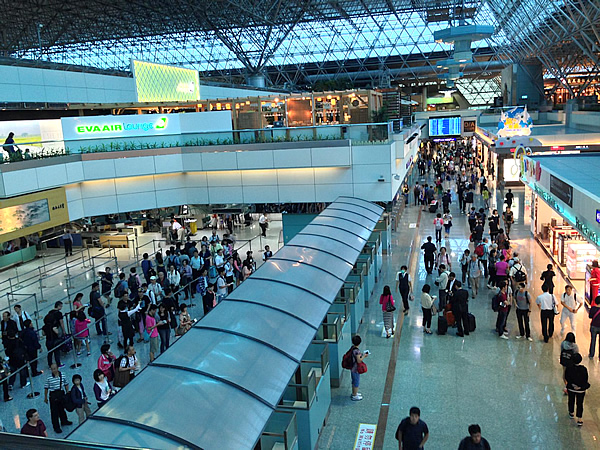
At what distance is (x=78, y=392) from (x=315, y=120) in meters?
23.2

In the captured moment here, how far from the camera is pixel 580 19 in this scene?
32344 mm

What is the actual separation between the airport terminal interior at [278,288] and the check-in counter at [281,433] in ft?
0.11

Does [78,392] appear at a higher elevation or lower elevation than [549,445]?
higher

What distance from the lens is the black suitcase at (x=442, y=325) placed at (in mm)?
11875

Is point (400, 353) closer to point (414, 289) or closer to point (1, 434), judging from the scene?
point (414, 289)

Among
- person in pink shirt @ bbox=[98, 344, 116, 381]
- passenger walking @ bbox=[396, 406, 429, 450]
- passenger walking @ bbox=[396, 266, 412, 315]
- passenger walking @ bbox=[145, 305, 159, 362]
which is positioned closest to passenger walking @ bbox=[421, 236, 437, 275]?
passenger walking @ bbox=[396, 266, 412, 315]

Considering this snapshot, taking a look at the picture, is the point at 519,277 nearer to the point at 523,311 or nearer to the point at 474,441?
the point at 523,311

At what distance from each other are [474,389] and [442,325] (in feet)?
8.68

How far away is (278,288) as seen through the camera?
30.2ft

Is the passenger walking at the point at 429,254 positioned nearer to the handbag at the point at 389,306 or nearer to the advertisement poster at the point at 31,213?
the handbag at the point at 389,306

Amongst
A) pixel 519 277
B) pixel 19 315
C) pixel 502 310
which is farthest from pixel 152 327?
pixel 519 277

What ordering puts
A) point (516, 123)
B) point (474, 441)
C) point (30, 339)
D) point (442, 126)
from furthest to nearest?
point (442, 126) → point (516, 123) → point (30, 339) → point (474, 441)

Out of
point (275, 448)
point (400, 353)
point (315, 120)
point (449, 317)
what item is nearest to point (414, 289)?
point (449, 317)

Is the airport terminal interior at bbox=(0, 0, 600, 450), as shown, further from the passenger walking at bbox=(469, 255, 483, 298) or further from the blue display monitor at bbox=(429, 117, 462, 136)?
the blue display monitor at bbox=(429, 117, 462, 136)
